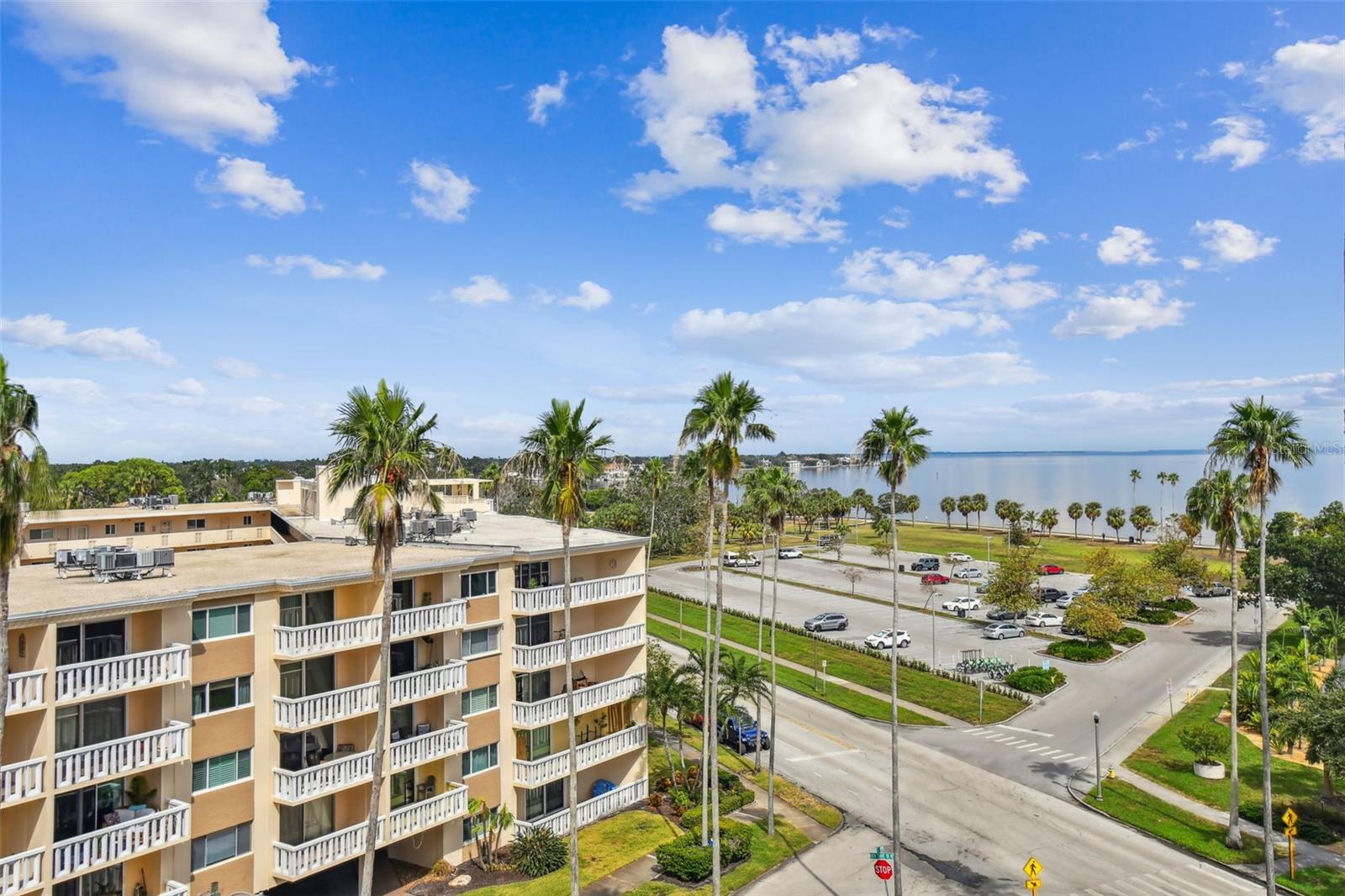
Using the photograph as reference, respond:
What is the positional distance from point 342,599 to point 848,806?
26.2 meters

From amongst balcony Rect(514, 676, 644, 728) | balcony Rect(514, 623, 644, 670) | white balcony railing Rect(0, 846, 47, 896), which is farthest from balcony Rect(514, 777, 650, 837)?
white balcony railing Rect(0, 846, 47, 896)

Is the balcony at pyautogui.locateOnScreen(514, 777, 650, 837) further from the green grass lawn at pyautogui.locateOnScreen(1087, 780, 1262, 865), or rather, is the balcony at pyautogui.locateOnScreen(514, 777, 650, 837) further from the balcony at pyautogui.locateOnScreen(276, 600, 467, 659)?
the green grass lawn at pyautogui.locateOnScreen(1087, 780, 1262, 865)

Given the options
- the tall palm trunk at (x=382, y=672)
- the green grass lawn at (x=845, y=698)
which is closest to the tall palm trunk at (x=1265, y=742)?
the green grass lawn at (x=845, y=698)

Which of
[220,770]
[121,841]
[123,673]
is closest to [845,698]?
[220,770]

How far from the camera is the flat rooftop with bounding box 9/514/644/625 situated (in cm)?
2300

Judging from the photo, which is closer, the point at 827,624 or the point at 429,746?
the point at 429,746

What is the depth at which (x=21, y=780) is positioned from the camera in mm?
20203

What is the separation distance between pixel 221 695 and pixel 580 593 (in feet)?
48.6

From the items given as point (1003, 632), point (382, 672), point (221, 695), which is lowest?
point (1003, 632)

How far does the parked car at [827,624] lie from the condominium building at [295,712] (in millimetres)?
41441

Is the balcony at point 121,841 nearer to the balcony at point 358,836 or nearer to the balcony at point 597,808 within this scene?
the balcony at point 358,836

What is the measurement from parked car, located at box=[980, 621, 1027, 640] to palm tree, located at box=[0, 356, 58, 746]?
7238cm

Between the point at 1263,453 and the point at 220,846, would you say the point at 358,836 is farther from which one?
the point at 1263,453

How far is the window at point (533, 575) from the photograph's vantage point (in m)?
34.8
